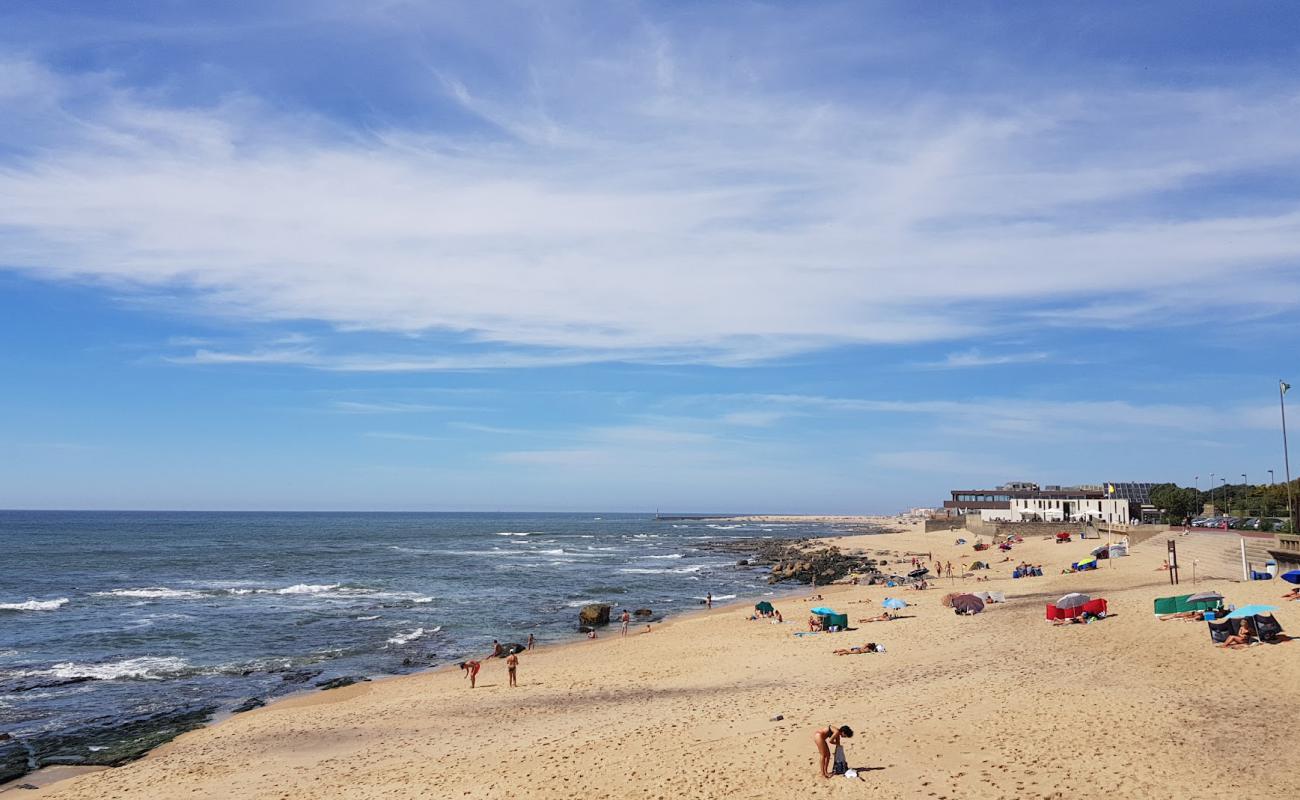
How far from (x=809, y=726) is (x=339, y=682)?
16926 mm

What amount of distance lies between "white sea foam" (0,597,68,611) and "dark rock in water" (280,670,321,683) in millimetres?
24166

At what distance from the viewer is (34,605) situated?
146 ft

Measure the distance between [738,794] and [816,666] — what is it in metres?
11.5

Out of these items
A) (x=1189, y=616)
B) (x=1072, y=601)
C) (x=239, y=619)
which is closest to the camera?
(x=1189, y=616)

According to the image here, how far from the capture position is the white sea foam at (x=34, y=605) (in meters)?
43.2

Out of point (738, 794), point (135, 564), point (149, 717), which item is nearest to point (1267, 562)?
point (738, 794)

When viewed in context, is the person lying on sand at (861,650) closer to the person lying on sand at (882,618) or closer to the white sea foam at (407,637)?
the person lying on sand at (882,618)

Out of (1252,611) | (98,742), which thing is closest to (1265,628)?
(1252,611)

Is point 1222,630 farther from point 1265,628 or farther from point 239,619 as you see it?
point 239,619

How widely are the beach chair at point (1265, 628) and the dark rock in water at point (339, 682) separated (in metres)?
26.3

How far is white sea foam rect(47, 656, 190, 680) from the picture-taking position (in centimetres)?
2795

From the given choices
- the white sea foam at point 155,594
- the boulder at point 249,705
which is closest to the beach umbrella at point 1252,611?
the boulder at point 249,705

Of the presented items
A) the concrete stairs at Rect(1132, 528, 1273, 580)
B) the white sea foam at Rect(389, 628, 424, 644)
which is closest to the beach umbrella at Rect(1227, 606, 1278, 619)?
the concrete stairs at Rect(1132, 528, 1273, 580)

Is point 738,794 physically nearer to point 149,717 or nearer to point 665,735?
point 665,735
